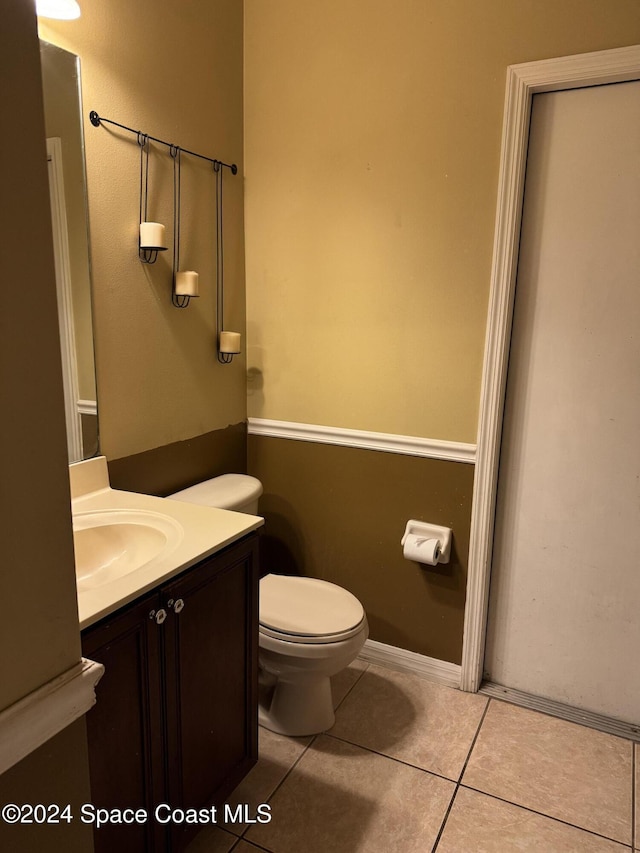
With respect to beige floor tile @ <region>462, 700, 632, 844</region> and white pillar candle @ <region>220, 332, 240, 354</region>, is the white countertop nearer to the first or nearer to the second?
white pillar candle @ <region>220, 332, 240, 354</region>

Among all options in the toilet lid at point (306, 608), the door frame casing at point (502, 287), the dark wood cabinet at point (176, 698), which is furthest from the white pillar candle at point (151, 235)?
the toilet lid at point (306, 608)

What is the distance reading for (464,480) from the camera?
2133 millimetres

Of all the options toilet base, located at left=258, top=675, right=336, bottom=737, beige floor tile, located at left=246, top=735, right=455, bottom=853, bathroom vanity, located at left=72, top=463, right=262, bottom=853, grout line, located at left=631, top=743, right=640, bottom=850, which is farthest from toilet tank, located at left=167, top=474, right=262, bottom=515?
grout line, located at left=631, top=743, right=640, bottom=850

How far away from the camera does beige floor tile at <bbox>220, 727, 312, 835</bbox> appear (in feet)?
5.61

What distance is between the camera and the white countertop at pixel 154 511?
1.15 m

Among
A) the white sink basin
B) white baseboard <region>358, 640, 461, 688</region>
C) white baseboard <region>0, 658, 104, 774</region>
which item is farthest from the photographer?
white baseboard <region>358, 640, 461, 688</region>

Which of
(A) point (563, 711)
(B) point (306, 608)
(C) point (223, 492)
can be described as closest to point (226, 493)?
(C) point (223, 492)

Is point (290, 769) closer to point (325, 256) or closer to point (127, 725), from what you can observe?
point (127, 725)

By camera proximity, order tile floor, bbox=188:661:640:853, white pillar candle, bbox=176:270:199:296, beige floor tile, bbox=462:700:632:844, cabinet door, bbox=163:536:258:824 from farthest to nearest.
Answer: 1. white pillar candle, bbox=176:270:199:296
2. beige floor tile, bbox=462:700:632:844
3. tile floor, bbox=188:661:640:853
4. cabinet door, bbox=163:536:258:824

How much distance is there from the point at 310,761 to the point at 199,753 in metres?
0.57

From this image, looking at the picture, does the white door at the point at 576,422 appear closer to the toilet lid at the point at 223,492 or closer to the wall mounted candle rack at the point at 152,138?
the toilet lid at the point at 223,492

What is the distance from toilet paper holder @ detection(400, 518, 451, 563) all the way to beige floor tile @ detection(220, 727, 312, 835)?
771 millimetres

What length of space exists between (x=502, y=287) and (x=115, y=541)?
4.71 feet

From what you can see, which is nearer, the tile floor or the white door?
the tile floor
